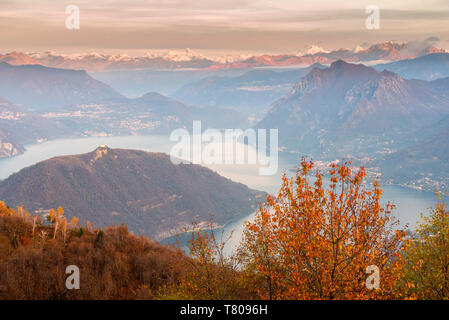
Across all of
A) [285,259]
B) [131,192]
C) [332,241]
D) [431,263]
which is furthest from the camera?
[131,192]

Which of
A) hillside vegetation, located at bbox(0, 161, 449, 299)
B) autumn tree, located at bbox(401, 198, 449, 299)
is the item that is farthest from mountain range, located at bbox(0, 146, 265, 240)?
autumn tree, located at bbox(401, 198, 449, 299)

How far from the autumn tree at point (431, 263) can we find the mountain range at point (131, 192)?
418ft

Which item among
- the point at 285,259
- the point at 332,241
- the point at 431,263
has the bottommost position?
the point at 431,263

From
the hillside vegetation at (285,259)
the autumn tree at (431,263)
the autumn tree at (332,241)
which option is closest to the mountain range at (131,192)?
the hillside vegetation at (285,259)

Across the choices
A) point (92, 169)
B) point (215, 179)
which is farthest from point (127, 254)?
point (215, 179)

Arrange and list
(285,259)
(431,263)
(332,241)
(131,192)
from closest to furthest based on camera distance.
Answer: (332,241)
(285,259)
(431,263)
(131,192)

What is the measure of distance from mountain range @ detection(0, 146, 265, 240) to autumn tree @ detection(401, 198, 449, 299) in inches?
5015

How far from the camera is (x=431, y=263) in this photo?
600 inches

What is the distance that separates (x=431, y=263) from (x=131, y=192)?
535 ft

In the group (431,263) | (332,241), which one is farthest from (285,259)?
(431,263)

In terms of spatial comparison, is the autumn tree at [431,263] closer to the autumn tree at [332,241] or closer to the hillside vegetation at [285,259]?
the hillside vegetation at [285,259]

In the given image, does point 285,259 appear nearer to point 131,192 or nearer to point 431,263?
point 431,263
